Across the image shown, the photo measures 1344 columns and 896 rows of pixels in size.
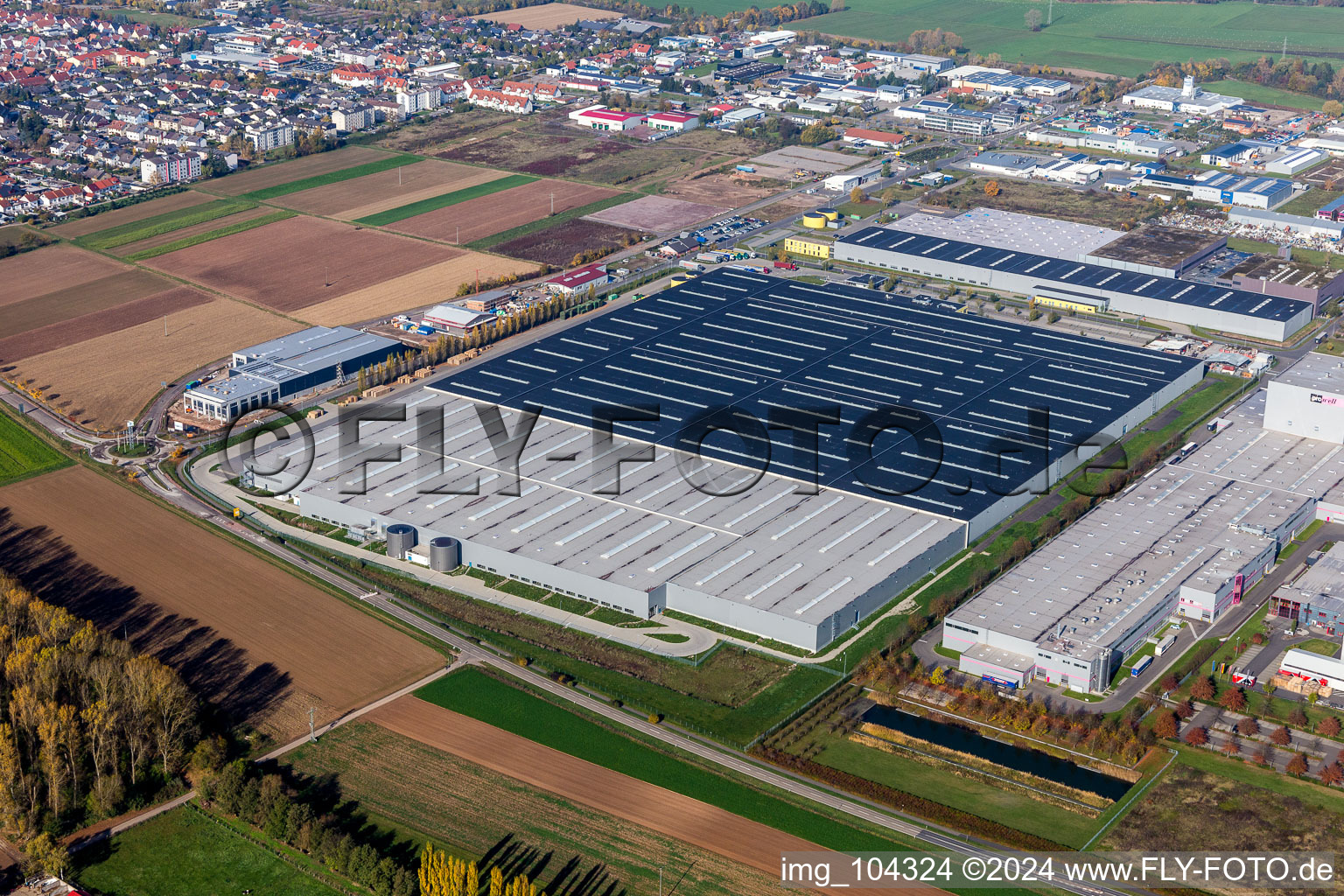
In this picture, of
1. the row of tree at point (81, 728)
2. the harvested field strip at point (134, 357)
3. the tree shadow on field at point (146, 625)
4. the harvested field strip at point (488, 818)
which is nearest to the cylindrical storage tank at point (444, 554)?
the tree shadow on field at point (146, 625)

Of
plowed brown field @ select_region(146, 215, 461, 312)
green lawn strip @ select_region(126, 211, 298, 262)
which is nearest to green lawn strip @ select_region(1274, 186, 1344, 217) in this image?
plowed brown field @ select_region(146, 215, 461, 312)

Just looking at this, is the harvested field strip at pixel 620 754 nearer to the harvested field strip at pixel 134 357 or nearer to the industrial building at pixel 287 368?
the industrial building at pixel 287 368

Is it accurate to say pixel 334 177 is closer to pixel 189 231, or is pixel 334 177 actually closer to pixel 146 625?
pixel 189 231

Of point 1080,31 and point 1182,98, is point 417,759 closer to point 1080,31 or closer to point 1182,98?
point 1182,98

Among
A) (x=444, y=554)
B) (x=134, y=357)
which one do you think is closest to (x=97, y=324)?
(x=134, y=357)

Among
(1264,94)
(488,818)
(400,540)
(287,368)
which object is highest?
(1264,94)
